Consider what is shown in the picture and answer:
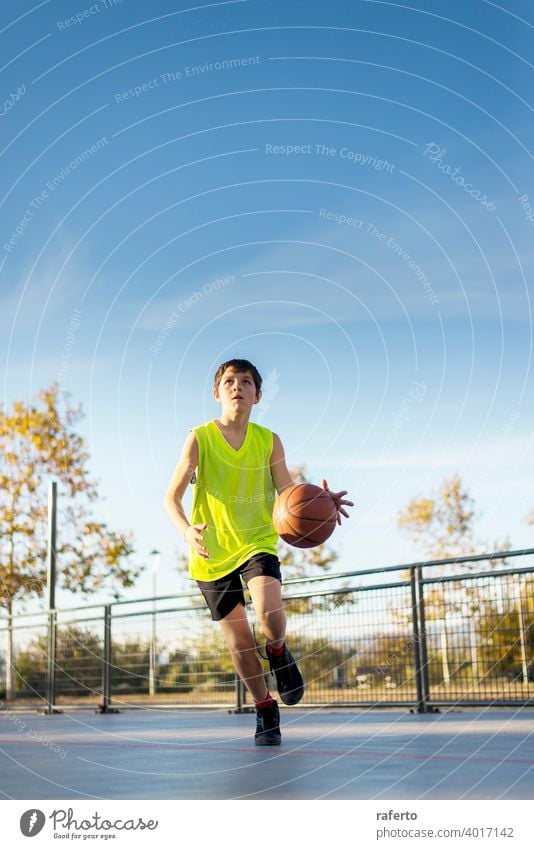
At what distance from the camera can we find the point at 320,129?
7523 mm

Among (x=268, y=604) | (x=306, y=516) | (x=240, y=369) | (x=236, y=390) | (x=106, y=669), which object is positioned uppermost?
(x=240, y=369)

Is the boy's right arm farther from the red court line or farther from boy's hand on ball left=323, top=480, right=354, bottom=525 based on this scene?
the red court line

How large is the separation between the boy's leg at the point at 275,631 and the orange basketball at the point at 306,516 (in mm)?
289

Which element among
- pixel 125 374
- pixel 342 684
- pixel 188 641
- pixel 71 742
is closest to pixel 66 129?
pixel 125 374

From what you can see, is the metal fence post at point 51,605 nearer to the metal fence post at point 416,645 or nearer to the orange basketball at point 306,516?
the metal fence post at point 416,645

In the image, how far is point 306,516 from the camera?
5.75 metres

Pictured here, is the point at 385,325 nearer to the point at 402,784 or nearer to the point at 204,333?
the point at 204,333

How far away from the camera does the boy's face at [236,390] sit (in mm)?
6180

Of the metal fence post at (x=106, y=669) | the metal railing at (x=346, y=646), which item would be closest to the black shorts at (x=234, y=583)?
the metal railing at (x=346, y=646)

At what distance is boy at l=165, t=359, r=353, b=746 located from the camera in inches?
231

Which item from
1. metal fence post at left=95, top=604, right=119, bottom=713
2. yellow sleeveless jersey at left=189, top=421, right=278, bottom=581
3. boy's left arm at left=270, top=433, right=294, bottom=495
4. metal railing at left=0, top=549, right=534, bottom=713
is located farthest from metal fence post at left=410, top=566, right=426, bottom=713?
metal fence post at left=95, top=604, right=119, bottom=713

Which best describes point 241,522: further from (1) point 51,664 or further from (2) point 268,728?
(1) point 51,664

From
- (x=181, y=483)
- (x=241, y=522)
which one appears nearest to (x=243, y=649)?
(x=241, y=522)

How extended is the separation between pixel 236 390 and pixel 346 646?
478 cm
